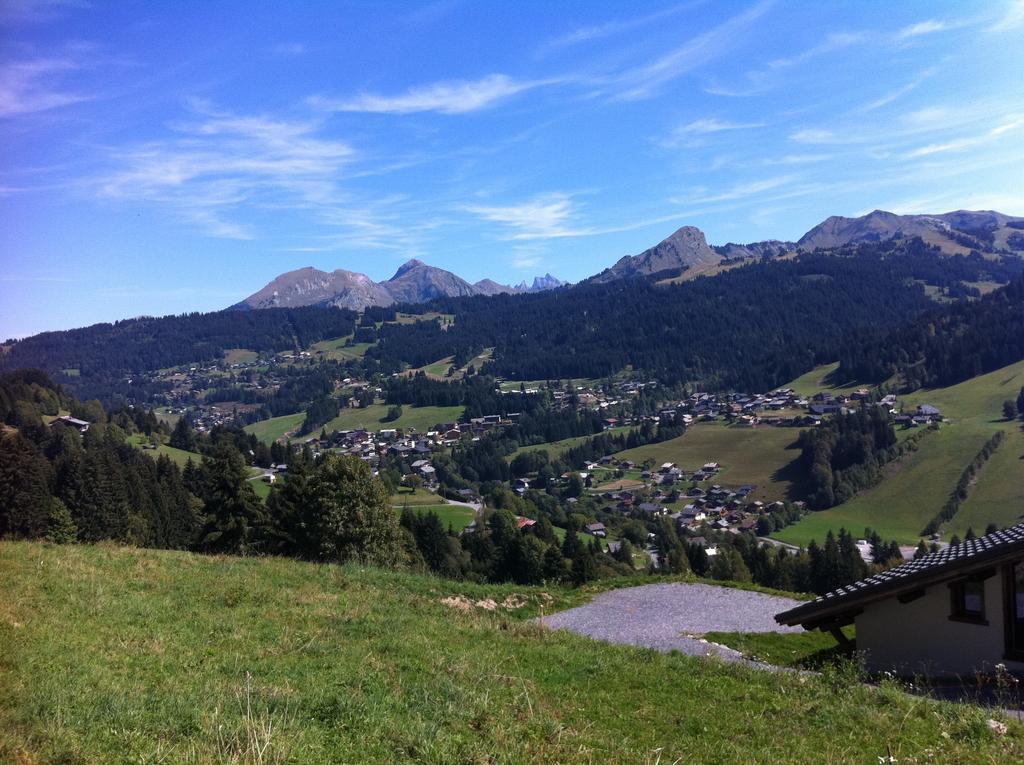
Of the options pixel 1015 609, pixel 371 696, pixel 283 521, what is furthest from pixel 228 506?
pixel 1015 609

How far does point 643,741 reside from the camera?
7.78 m

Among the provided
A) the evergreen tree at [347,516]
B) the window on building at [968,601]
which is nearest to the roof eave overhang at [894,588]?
the window on building at [968,601]

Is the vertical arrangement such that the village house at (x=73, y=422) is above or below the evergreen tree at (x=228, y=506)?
above

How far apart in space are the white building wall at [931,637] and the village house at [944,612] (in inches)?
0.6

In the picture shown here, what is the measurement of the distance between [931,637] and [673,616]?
996 cm

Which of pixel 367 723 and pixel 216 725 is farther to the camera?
pixel 367 723

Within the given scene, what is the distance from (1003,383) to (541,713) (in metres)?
208

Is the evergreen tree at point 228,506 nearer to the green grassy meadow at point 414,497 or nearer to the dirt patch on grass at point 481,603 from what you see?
the dirt patch on grass at point 481,603

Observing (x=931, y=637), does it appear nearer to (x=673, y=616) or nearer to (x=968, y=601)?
(x=968, y=601)

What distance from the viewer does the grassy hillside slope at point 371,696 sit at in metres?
6.15

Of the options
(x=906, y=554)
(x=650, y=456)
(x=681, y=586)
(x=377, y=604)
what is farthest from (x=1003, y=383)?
(x=377, y=604)

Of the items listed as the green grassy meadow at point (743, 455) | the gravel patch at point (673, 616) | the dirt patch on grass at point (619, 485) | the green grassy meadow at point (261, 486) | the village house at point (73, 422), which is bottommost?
the dirt patch on grass at point (619, 485)

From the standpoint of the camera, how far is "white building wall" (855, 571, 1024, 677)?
11.5 meters

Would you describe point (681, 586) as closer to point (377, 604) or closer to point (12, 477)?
point (377, 604)
